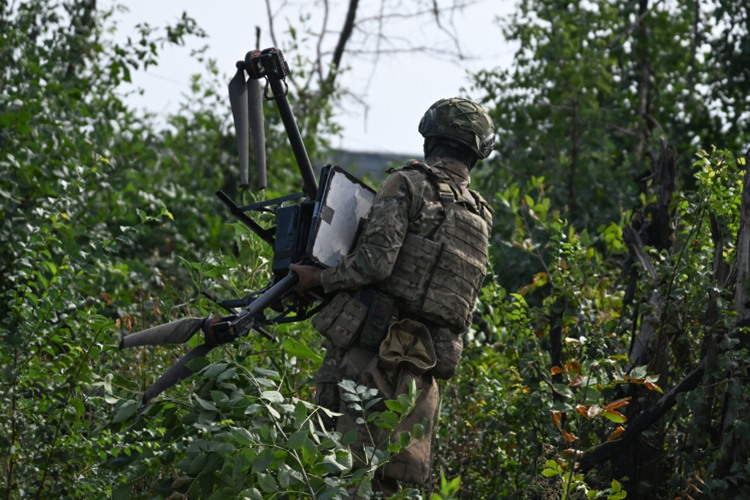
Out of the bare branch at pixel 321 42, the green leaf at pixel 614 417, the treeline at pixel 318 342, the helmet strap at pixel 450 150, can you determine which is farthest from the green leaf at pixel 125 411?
→ the bare branch at pixel 321 42

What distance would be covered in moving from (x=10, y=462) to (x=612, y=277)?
13.2 ft

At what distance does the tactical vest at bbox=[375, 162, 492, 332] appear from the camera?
168 inches

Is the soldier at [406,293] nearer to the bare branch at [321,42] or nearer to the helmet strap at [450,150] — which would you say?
the helmet strap at [450,150]

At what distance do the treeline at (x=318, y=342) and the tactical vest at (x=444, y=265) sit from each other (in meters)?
0.45

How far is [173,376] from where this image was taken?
4.02 m

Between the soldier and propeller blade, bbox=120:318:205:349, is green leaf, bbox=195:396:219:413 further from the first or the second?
the soldier

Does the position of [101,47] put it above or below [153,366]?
above

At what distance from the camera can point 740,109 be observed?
10.3 m

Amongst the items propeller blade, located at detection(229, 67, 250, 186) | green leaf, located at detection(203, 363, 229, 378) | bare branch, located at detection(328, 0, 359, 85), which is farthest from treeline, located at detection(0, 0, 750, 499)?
bare branch, located at detection(328, 0, 359, 85)

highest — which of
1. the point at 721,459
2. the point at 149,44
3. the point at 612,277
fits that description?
the point at 149,44

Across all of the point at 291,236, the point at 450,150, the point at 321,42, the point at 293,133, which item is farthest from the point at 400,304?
the point at 321,42

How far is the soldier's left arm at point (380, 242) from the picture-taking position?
4137mm

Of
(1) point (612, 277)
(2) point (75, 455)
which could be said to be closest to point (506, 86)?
(1) point (612, 277)

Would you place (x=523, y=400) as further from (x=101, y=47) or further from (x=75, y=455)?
(x=101, y=47)
